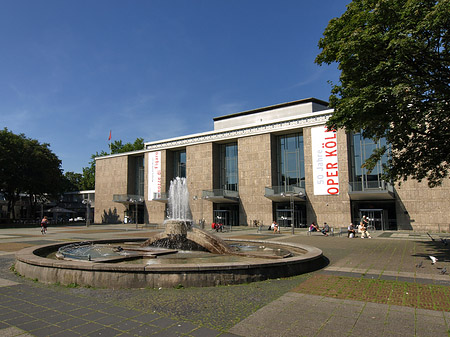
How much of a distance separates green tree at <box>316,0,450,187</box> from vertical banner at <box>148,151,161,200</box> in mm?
43096

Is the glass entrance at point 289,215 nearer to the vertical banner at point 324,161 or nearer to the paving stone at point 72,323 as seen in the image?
the vertical banner at point 324,161

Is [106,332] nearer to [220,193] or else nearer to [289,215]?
[289,215]

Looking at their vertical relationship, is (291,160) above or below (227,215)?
above

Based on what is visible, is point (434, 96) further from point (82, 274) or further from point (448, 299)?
point (82, 274)

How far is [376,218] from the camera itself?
35812 mm

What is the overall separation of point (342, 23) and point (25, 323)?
51.0ft

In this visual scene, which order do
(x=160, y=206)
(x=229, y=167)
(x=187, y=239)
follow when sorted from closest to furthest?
(x=187, y=239), (x=229, y=167), (x=160, y=206)

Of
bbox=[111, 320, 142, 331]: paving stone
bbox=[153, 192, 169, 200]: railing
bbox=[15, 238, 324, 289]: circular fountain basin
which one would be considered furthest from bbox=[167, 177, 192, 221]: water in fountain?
bbox=[111, 320, 142, 331]: paving stone

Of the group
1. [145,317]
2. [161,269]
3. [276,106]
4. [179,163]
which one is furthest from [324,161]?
[145,317]

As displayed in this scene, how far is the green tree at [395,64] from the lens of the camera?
433 inches

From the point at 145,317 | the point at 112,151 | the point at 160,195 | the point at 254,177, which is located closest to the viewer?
the point at 145,317

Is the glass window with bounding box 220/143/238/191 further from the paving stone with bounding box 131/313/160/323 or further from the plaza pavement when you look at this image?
the paving stone with bounding box 131/313/160/323

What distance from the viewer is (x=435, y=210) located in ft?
106

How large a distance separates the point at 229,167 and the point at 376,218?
71.8 feet
